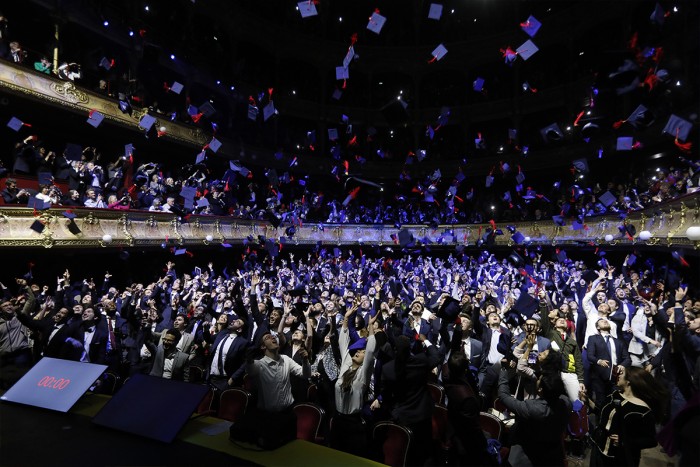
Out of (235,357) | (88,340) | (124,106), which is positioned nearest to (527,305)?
(235,357)

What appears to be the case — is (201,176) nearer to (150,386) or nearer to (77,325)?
(77,325)

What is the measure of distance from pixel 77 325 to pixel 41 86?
1094 centimetres

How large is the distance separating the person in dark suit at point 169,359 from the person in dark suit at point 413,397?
2996 mm

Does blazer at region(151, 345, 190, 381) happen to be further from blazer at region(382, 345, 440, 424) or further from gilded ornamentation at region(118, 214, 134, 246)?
gilded ornamentation at region(118, 214, 134, 246)

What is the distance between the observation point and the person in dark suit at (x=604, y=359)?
546 cm

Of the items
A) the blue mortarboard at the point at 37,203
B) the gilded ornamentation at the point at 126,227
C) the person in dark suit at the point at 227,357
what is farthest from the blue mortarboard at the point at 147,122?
the person in dark suit at the point at 227,357

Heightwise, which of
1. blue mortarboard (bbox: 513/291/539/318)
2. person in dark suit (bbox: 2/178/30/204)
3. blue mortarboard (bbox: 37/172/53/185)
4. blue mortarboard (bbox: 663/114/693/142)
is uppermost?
blue mortarboard (bbox: 663/114/693/142)

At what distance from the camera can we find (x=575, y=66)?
2355 centimetres

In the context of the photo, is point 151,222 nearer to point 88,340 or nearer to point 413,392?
point 88,340

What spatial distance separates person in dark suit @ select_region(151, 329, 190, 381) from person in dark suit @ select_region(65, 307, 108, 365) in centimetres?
125

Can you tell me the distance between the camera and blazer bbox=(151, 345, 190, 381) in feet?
16.9

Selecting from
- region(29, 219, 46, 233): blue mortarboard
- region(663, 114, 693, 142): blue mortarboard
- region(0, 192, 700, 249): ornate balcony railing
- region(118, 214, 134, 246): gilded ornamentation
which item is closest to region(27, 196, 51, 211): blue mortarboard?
region(0, 192, 700, 249): ornate balcony railing

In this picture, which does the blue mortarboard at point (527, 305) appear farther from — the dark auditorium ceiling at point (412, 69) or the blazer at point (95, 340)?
the dark auditorium ceiling at point (412, 69)

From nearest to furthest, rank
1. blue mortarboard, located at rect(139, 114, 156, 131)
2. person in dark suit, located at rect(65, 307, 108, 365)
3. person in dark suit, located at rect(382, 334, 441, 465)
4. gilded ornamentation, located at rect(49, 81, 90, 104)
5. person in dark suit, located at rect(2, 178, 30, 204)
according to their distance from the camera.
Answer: person in dark suit, located at rect(382, 334, 441, 465) → person in dark suit, located at rect(65, 307, 108, 365) → person in dark suit, located at rect(2, 178, 30, 204) → gilded ornamentation, located at rect(49, 81, 90, 104) → blue mortarboard, located at rect(139, 114, 156, 131)
